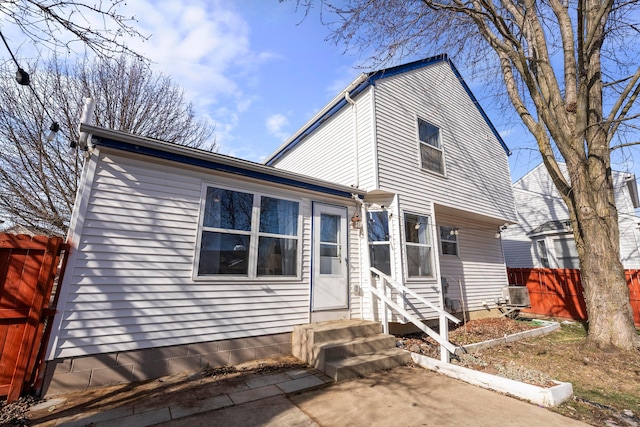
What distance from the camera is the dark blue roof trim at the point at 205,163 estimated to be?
4.13 metres

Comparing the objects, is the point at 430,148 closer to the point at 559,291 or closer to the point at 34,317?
the point at 559,291

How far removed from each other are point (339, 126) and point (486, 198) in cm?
567

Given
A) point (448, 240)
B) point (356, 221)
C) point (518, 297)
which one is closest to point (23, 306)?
point (356, 221)

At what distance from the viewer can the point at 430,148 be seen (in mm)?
8344

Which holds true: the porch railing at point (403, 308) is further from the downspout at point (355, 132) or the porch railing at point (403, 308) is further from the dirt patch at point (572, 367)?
the downspout at point (355, 132)

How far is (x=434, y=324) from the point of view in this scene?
7379 mm

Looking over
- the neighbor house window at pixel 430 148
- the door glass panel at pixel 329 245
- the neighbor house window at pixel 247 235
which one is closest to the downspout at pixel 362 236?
the door glass panel at pixel 329 245

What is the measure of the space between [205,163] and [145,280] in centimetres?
207

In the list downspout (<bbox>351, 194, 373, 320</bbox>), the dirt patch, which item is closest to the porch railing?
downspout (<bbox>351, 194, 373, 320</bbox>)

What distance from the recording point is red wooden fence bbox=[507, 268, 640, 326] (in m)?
9.32

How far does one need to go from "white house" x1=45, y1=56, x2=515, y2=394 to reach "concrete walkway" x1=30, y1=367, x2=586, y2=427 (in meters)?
0.50

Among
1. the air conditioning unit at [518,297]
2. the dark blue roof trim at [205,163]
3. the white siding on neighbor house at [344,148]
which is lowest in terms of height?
the air conditioning unit at [518,297]

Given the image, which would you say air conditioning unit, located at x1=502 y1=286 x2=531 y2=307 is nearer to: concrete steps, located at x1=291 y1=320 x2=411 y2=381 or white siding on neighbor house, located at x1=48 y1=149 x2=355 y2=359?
concrete steps, located at x1=291 y1=320 x2=411 y2=381

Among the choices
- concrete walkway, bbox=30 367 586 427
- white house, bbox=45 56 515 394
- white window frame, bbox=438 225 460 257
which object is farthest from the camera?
white window frame, bbox=438 225 460 257
